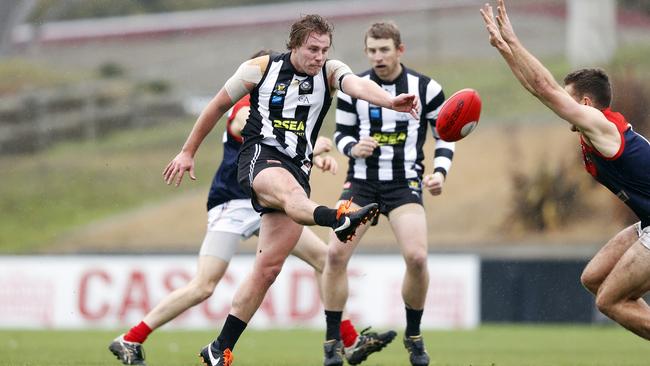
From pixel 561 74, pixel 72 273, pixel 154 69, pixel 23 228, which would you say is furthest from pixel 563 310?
pixel 154 69

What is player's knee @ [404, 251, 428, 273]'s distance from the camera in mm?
7938

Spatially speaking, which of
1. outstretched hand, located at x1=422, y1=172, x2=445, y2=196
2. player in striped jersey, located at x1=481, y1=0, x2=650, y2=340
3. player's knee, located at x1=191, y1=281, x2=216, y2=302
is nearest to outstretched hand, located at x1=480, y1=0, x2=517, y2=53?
player in striped jersey, located at x1=481, y1=0, x2=650, y2=340

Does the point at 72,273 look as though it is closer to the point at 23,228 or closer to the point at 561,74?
the point at 23,228

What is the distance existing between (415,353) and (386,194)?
3.92 feet

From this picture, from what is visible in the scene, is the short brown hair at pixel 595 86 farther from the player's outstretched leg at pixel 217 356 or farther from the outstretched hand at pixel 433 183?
the player's outstretched leg at pixel 217 356

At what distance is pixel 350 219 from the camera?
20.8 ft

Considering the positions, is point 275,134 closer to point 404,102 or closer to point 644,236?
point 404,102

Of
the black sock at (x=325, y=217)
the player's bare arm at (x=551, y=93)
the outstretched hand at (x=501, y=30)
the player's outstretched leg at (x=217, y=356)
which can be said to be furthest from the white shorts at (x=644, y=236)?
the player's outstretched leg at (x=217, y=356)

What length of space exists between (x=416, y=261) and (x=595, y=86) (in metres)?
1.82

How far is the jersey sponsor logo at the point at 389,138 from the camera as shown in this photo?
332 inches

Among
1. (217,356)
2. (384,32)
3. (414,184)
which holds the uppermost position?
(384,32)

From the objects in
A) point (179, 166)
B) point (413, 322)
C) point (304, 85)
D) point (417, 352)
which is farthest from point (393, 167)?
point (179, 166)

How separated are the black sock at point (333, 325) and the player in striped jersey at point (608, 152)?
6.29 feet

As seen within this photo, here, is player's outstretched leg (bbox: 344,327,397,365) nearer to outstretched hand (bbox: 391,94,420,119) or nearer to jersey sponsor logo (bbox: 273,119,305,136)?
jersey sponsor logo (bbox: 273,119,305,136)
